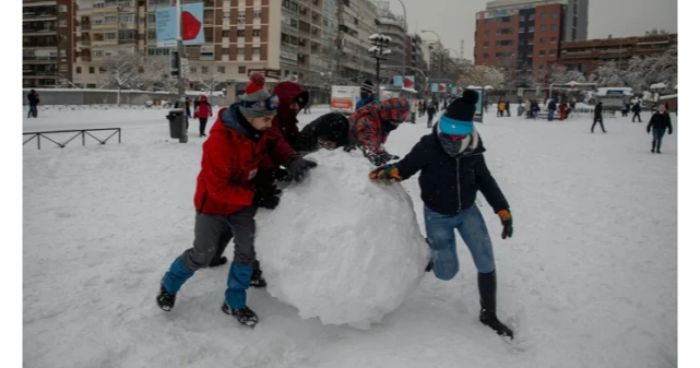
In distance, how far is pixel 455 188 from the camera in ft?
11.3

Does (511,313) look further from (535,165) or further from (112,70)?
(112,70)

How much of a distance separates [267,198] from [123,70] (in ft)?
204

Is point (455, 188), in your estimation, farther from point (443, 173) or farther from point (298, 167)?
point (298, 167)

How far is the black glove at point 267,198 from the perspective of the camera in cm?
344

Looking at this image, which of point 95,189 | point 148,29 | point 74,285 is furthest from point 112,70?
point 74,285

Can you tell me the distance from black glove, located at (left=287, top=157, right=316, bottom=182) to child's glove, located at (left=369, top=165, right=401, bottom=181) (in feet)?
1.50

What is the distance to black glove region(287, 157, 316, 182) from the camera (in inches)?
136

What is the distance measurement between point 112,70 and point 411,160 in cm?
6207

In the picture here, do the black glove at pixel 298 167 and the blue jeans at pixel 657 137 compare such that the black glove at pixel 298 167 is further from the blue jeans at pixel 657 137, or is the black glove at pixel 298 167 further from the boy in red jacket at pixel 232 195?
the blue jeans at pixel 657 137

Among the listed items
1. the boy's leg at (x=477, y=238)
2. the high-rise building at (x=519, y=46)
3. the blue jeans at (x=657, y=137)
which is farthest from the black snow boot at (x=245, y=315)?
the high-rise building at (x=519, y=46)

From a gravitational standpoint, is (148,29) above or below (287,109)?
above

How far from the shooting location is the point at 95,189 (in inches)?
311

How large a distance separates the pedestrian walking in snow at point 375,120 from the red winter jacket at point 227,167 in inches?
46.8

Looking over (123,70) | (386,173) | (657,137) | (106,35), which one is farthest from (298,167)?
(106,35)
